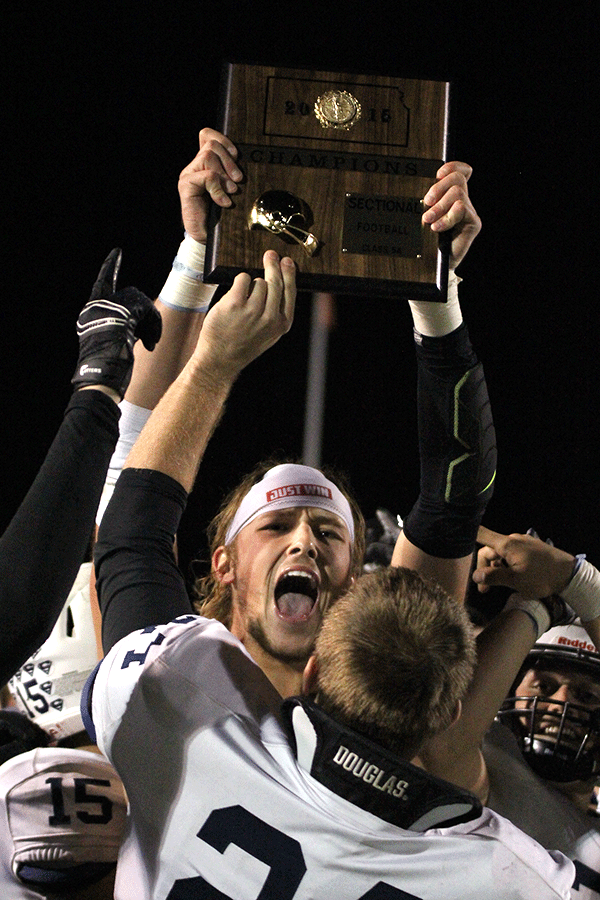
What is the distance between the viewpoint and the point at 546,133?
4363mm

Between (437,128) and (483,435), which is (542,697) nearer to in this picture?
(483,435)

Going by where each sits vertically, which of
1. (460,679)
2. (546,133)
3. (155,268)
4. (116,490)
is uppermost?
(546,133)

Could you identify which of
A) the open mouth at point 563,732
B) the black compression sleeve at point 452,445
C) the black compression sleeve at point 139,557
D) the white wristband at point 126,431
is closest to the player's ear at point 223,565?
the white wristband at point 126,431

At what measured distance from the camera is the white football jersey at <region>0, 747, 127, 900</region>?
136cm

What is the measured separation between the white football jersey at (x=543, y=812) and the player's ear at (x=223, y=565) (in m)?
0.78

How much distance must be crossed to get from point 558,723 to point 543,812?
228 millimetres

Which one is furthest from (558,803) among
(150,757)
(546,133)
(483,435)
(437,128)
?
(546,133)

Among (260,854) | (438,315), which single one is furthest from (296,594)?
(260,854)

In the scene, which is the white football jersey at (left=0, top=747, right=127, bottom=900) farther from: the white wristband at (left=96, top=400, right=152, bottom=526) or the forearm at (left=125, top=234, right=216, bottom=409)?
the forearm at (left=125, top=234, right=216, bottom=409)

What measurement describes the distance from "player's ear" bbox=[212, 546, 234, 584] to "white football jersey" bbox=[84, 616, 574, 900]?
2.83ft

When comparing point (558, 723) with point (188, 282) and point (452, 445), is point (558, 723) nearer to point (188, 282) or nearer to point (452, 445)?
point (452, 445)

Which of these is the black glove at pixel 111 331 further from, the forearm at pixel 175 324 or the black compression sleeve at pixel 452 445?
the black compression sleeve at pixel 452 445

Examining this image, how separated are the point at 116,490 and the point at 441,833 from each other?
2.41ft

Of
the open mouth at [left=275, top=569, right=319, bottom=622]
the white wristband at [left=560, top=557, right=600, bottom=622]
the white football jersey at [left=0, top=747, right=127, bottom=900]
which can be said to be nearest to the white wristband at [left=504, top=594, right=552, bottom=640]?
the white wristband at [left=560, top=557, right=600, bottom=622]
